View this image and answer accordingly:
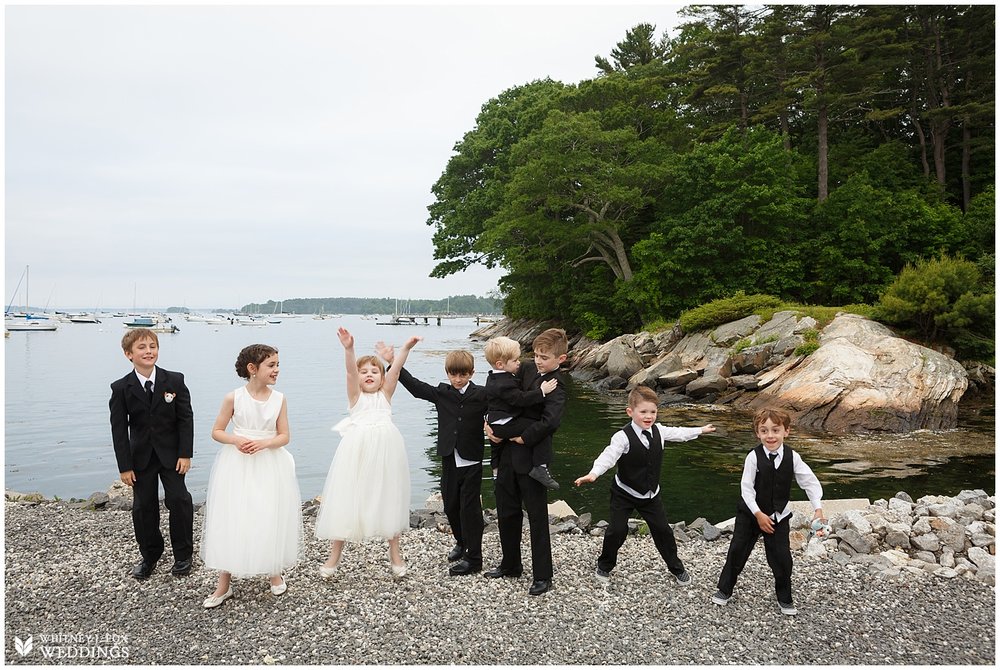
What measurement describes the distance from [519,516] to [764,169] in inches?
1130

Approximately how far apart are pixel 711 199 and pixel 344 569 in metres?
28.3

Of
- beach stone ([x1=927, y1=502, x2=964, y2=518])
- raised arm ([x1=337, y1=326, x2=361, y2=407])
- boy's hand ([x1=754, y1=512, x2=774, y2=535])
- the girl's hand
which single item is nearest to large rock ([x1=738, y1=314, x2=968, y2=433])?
beach stone ([x1=927, y1=502, x2=964, y2=518])

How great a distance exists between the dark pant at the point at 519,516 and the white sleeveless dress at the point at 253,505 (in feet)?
5.64

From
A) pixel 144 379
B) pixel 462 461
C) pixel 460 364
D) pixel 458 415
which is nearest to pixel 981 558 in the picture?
pixel 462 461

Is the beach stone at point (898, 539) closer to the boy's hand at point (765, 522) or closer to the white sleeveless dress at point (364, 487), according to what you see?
the boy's hand at point (765, 522)

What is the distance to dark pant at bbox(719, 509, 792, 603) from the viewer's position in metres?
5.15

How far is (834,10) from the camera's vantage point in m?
30.6

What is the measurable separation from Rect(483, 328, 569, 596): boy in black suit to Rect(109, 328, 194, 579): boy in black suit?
2731 mm

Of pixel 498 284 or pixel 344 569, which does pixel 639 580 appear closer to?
pixel 344 569

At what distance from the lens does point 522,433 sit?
555 cm

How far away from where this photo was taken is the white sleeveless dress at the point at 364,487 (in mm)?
5602

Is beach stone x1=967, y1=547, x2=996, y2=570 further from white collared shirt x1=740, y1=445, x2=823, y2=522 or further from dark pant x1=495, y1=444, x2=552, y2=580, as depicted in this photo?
dark pant x1=495, y1=444, x2=552, y2=580

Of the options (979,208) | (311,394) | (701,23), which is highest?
(701,23)

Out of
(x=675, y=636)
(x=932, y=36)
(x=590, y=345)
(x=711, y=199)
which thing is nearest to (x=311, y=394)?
(x=590, y=345)
